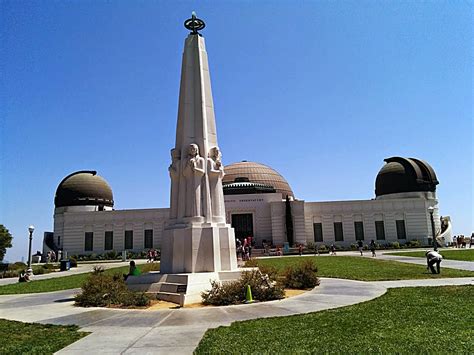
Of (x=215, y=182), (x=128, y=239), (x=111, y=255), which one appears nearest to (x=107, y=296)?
(x=215, y=182)

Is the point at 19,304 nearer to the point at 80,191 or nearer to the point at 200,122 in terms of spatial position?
the point at 200,122

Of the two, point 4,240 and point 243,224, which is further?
point 4,240

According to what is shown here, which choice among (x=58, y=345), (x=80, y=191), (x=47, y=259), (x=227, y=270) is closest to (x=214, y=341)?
(x=58, y=345)

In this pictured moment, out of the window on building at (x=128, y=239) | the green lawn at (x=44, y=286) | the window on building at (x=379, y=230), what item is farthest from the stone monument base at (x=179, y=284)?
the window on building at (x=379, y=230)

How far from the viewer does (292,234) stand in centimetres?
4588

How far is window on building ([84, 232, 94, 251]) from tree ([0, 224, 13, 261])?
1343 centimetres

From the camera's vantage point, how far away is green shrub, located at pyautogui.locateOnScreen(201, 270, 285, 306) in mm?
9289

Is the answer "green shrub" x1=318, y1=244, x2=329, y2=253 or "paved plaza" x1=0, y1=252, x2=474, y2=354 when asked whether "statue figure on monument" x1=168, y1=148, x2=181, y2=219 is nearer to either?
"paved plaza" x1=0, y1=252, x2=474, y2=354

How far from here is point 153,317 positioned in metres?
7.73

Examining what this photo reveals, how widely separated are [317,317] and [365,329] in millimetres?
1279

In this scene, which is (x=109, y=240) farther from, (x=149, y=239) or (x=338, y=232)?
(x=338, y=232)

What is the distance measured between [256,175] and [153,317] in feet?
171

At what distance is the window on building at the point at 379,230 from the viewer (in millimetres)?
47844

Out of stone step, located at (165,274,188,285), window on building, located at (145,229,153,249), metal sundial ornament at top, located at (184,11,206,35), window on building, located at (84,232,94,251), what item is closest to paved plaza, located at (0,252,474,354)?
stone step, located at (165,274,188,285)
